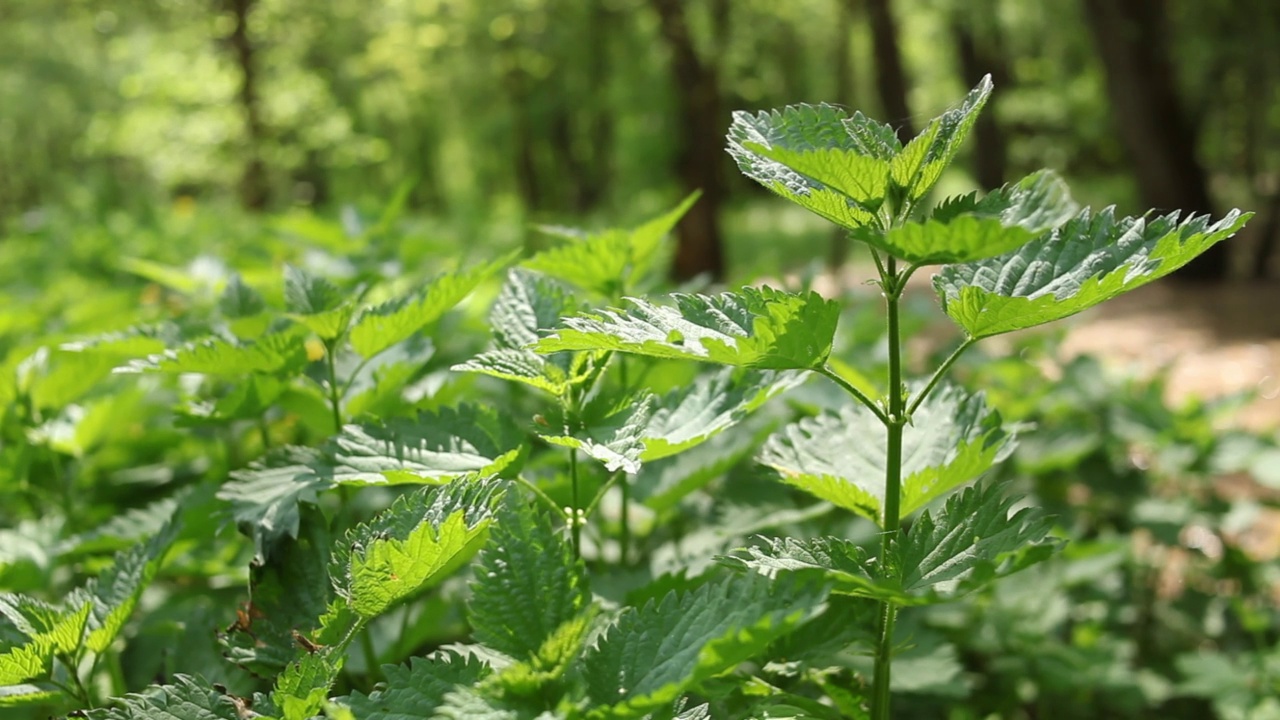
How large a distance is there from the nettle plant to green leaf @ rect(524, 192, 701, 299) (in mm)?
151

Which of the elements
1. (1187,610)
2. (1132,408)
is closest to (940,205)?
(1132,408)

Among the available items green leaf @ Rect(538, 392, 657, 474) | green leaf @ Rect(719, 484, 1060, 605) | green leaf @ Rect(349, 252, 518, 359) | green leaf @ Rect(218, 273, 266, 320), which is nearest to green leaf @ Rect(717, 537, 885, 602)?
green leaf @ Rect(719, 484, 1060, 605)

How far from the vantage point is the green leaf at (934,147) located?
30.5 inches

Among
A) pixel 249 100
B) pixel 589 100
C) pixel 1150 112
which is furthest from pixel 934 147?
pixel 589 100

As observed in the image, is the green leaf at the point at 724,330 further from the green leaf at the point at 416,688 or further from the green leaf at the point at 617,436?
the green leaf at the point at 416,688

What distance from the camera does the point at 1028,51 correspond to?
22344mm

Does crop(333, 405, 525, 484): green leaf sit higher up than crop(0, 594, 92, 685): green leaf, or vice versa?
crop(333, 405, 525, 484): green leaf

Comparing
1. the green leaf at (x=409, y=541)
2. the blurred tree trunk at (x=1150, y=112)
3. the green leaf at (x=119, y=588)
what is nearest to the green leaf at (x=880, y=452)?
the green leaf at (x=409, y=541)

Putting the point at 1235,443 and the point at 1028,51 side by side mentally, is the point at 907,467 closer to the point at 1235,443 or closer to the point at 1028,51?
the point at 1235,443

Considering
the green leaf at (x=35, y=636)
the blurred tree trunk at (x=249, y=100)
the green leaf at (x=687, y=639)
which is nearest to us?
the green leaf at (x=687, y=639)

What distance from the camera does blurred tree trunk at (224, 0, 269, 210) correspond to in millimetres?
10070

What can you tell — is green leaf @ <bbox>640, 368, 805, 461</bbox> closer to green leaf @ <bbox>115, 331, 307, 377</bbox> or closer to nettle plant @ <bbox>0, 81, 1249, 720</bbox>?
nettle plant @ <bbox>0, 81, 1249, 720</bbox>

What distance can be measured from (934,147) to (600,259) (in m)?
0.58

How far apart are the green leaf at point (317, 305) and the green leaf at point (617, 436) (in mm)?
357
